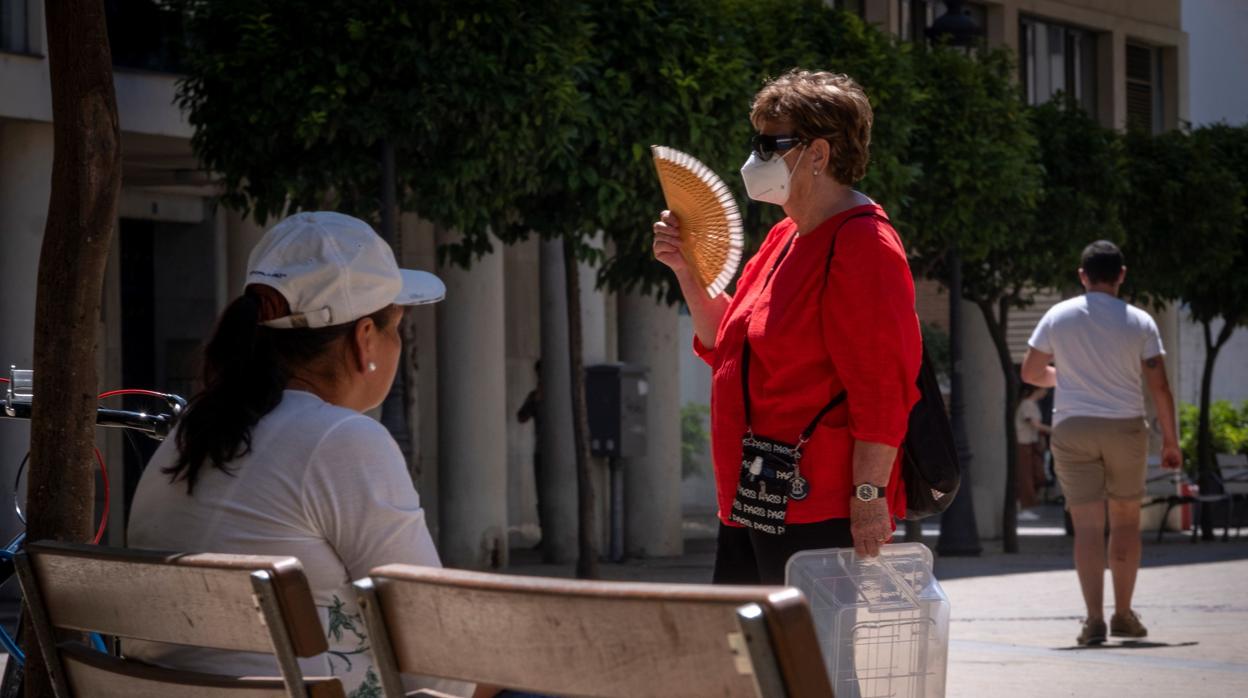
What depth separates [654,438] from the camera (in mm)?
17453

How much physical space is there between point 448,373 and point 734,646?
14.1 m

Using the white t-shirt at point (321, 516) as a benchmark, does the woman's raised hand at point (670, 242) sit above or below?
above

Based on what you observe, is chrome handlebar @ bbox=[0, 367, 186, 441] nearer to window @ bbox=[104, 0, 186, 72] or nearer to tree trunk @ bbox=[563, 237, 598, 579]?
tree trunk @ bbox=[563, 237, 598, 579]

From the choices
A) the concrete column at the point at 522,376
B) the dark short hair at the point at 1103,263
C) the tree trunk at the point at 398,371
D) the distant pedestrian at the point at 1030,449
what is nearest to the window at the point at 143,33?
the tree trunk at the point at 398,371

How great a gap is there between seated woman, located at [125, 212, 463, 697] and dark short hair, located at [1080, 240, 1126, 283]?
6.45m

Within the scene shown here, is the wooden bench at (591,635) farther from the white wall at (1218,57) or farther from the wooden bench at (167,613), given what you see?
the white wall at (1218,57)

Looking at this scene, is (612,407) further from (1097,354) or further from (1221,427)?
(1221,427)

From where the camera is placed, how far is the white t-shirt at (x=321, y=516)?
3.10 m

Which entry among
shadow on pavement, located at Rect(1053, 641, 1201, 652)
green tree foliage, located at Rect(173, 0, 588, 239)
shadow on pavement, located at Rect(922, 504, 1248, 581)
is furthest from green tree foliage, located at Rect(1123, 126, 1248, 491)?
shadow on pavement, located at Rect(1053, 641, 1201, 652)

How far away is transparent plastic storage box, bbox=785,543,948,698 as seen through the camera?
4297mm

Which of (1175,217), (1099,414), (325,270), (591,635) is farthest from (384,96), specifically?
(1175,217)

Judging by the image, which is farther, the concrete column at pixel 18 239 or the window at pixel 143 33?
the window at pixel 143 33

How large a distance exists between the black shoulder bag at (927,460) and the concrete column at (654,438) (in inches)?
490

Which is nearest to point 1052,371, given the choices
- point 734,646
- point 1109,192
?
point 734,646
